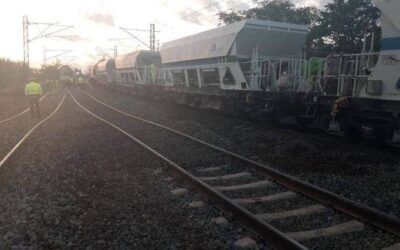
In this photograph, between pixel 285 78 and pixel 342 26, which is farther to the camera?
pixel 342 26

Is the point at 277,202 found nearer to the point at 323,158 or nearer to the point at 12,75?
the point at 323,158

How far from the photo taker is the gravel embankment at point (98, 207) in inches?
209

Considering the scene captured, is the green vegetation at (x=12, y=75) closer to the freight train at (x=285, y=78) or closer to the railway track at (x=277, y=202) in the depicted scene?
the freight train at (x=285, y=78)

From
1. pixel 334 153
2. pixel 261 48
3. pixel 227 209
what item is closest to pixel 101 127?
pixel 261 48

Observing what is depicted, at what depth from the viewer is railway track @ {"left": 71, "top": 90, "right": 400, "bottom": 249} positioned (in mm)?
5270

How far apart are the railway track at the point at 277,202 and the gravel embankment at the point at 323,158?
25.4 inches

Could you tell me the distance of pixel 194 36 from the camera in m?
22.1

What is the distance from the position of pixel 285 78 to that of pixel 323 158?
522 centimetres

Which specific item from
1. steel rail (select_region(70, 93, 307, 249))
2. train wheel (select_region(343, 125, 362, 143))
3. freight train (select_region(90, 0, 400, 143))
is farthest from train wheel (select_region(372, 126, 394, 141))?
steel rail (select_region(70, 93, 307, 249))

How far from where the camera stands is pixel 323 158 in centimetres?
978

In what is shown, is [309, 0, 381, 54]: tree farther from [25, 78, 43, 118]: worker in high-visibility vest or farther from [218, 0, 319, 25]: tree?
[25, 78, 43, 118]: worker in high-visibility vest

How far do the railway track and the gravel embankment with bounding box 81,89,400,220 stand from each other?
65cm

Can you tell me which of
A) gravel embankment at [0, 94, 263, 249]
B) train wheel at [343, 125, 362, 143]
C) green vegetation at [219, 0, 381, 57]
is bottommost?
gravel embankment at [0, 94, 263, 249]

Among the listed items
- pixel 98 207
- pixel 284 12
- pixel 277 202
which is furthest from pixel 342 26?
pixel 98 207
